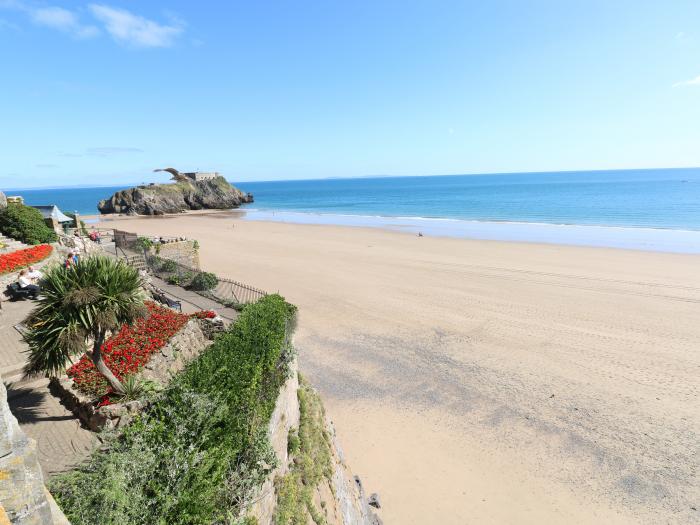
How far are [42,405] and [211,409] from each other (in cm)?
491

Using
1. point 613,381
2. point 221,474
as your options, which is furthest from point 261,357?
point 613,381

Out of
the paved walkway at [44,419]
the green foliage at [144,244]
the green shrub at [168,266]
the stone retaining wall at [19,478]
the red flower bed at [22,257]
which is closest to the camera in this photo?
the stone retaining wall at [19,478]

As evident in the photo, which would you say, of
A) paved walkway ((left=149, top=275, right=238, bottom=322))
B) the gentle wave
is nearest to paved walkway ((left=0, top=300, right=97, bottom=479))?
paved walkway ((left=149, top=275, right=238, bottom=322))

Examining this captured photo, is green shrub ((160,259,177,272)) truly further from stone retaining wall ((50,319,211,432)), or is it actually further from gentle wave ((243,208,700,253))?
gentle wave ((243,208,700,253))

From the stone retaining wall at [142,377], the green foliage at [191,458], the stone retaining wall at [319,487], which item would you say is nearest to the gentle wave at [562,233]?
the stone retaining wall at [319,487]

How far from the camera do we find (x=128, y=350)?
906 centimetres

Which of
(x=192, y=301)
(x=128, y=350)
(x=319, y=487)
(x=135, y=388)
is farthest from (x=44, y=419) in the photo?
(x=192, y=301)

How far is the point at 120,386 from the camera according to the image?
7.43m

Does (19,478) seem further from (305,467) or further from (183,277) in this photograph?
(183,277)

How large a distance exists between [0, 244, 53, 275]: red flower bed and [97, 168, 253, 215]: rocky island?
229 ft

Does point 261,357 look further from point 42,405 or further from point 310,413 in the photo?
point 42,405

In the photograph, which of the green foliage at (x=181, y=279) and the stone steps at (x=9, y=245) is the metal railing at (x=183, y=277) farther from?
the stone steps at (x=9, y=245)

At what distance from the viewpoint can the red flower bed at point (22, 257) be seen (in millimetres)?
14169

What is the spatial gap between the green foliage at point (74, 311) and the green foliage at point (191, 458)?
2052 mm
